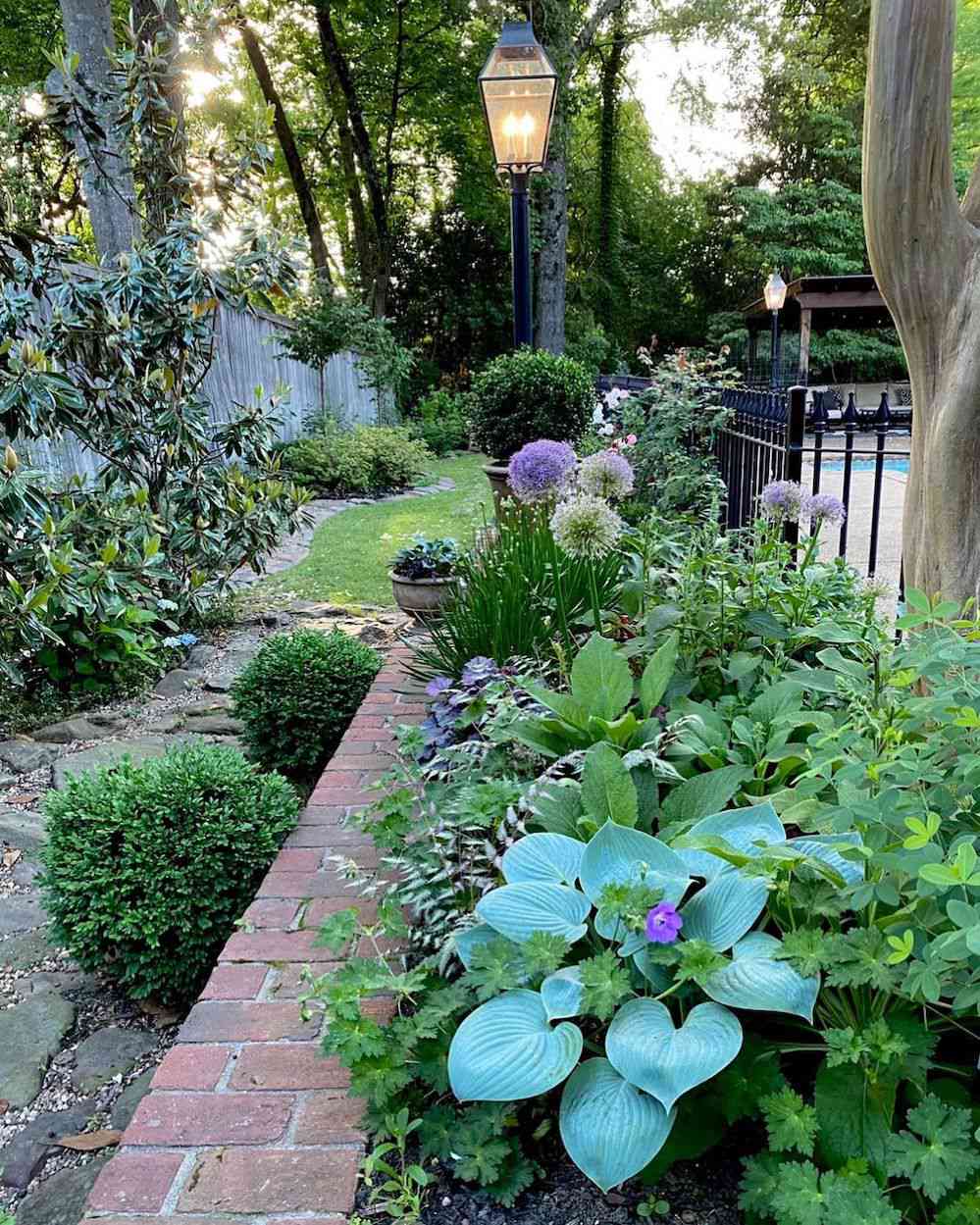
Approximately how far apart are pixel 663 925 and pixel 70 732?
10.7 feet

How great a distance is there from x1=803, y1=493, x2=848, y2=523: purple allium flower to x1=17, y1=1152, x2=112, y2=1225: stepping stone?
266cm

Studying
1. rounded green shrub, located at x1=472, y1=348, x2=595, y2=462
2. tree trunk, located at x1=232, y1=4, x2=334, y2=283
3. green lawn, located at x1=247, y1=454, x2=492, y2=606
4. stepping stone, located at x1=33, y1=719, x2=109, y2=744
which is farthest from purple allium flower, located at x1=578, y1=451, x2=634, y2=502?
tree trunk, located at x1=232, y1=4, x2=334, y2=283

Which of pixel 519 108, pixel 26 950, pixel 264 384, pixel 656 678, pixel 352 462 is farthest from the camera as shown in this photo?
pixel 264 384

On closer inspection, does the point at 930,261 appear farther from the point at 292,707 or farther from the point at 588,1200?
the point at 292,707

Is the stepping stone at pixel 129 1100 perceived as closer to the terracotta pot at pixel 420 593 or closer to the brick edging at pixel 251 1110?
the brick edging at pixel 251 1110

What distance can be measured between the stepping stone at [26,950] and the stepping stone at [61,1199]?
79 centimetres

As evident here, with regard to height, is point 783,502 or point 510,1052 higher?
point 783,502

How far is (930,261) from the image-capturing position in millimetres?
2260

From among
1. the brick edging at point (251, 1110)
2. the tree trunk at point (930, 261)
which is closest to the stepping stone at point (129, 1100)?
the brick edging at point (251, 1110)

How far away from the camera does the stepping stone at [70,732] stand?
378 cm

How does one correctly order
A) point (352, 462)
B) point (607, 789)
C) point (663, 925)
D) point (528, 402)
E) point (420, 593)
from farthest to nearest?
point (352, 462) → point (528, 402) → point (420, 593) → point (607, 789) → point (663, 925)

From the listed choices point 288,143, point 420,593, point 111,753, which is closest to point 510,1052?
point 111,753

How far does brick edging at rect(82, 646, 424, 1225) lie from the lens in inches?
51.3

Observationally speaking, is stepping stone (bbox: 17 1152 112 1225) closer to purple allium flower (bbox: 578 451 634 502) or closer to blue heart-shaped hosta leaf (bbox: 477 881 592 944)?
blue heart-shaped hosta leaf (bbox: 477 881 592 944)
